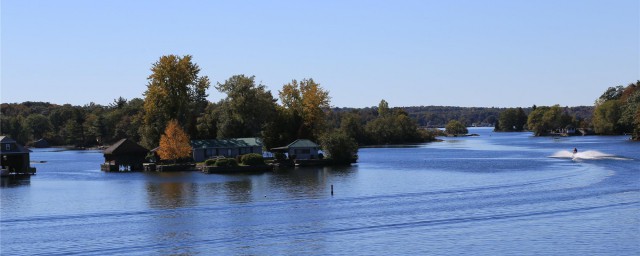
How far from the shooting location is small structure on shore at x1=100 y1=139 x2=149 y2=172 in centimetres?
10181

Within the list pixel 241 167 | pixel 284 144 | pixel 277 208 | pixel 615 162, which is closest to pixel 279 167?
pixel 241 167

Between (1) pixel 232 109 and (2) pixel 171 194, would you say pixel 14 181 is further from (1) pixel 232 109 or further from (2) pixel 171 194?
(1) pixel 232 109

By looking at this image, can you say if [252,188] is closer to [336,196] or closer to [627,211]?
[336,196]

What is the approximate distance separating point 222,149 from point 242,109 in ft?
27.7

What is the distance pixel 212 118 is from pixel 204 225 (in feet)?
233

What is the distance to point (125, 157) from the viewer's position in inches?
4043

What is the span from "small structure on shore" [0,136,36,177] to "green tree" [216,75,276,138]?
94.7 ft

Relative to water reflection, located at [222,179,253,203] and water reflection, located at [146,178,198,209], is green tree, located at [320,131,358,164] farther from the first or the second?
water reflection, located at [146,178,198,209]

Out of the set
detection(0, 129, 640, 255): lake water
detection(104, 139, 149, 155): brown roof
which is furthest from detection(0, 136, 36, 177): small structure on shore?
detection(0, 129, 640, 255): lake water

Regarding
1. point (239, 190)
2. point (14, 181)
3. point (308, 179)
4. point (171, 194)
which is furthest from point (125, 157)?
point (171, 194)

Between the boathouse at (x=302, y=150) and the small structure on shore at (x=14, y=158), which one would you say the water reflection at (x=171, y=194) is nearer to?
the small structure on shore at (x=14, y=158)

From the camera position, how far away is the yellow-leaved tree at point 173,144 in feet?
332

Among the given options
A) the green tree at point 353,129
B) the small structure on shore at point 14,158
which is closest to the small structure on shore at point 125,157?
the small structure on shore at point 14,158

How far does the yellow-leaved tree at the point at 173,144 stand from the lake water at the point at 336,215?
2186 centimetres
